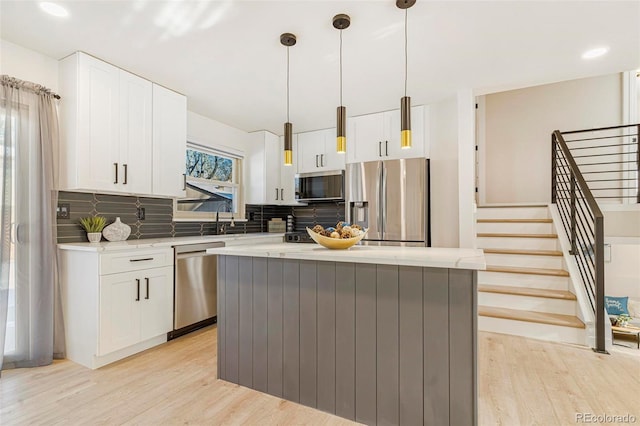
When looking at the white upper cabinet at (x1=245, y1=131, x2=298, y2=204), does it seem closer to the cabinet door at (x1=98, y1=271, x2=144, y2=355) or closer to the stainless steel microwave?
the stainless steel microwave

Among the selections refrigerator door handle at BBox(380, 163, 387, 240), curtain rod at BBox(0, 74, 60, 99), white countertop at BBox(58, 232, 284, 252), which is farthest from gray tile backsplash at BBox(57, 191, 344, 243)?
refrigerator door handle at BBox(380, 163, 387, 240)

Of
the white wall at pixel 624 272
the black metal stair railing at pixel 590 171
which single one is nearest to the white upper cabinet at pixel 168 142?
the black metal stair railing at pixel 590 171

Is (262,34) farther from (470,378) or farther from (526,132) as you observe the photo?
(526,132)

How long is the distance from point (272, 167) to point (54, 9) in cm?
292

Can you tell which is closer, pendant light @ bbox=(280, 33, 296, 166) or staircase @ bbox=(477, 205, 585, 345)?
pendant light @ bbox=(280, 33, 296, 166)

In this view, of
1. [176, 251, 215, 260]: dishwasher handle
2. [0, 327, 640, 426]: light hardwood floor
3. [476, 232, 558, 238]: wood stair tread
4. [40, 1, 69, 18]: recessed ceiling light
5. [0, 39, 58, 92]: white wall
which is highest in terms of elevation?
[40, 1, 69, 18]: recessed ceiling light

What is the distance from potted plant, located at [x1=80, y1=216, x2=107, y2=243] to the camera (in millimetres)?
2746

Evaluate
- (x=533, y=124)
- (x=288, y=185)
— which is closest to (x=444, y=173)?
(x=288, y=185)

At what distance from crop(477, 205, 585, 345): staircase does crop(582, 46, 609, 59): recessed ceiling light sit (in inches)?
73.3

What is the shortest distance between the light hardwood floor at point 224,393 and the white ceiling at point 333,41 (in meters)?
2.33

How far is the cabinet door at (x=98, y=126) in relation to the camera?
2.51m

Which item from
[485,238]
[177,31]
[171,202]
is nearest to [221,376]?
[171,202]

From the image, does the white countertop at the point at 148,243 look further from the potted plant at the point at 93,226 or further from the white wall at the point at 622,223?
the white wall at the point at 622,223

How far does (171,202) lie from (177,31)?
1946mm
